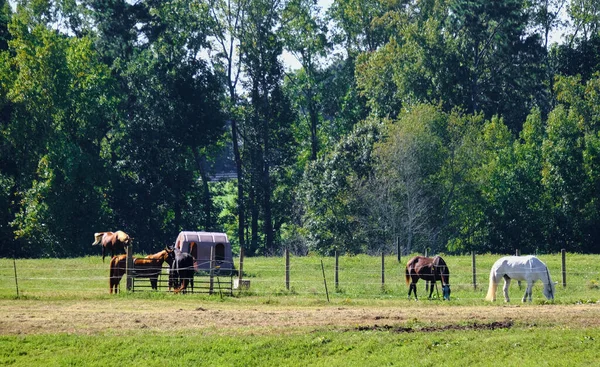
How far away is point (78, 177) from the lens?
63.8 metres

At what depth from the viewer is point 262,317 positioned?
26797mm

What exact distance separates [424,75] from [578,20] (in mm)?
13167

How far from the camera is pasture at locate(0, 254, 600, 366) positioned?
22.4m

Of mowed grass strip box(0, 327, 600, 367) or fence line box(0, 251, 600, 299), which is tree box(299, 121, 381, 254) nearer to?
fence line box(0, 251, 600, 299)

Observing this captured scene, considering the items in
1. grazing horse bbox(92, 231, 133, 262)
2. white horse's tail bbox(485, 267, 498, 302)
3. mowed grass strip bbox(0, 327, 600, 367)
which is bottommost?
mowed grass strip bbox(0, 327, 600, 367)

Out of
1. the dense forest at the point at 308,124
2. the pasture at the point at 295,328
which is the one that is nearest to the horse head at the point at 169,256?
the pasture at the point at 295,328

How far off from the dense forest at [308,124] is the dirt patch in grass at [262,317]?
3247 cm

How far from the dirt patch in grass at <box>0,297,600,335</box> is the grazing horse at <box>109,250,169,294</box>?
3655 mm

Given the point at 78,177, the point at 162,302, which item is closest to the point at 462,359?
the point at 162,302

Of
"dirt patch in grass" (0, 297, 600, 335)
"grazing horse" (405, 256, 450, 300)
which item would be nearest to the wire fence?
"grazing horse" (405, 256, 450, 300)

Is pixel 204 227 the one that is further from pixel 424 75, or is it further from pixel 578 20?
pixel 578 20

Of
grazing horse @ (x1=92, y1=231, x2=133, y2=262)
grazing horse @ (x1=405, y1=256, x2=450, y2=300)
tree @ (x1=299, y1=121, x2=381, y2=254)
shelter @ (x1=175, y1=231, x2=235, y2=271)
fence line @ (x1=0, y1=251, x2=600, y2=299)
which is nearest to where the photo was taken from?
grazing horse @ (x1=405, y1=256, x2=450, y2=300)

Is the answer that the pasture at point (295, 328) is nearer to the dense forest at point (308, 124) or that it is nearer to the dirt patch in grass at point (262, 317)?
the dirt patch in grass at point (262, 317)

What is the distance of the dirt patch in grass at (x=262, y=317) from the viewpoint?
82.0 feet
